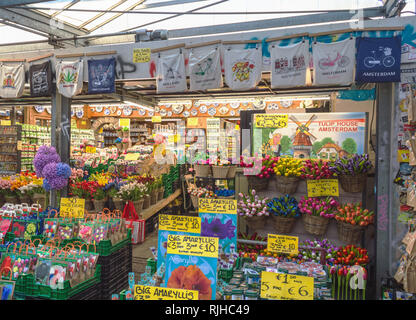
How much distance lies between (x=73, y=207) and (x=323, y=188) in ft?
9.40

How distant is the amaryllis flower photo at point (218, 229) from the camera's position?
9.38 feet

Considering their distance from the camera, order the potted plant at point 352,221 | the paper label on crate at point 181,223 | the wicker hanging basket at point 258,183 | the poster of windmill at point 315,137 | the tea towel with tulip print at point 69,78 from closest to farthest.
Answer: the paper label on crate at point 181,223, the potted plant at point 352,221, the wicker hanging basket at point 258,183, the tea towel with tulip print at point 69,78, the poster of windmill at point 315,137

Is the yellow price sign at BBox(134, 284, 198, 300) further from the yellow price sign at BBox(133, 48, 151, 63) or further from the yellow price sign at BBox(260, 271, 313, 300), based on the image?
the yellow price sign at BBox(133, 48, 151, 63)

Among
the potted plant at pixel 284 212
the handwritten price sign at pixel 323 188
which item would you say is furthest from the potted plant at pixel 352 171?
the potted plant at pixel 284 212

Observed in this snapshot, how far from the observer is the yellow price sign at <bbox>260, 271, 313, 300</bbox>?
182cm

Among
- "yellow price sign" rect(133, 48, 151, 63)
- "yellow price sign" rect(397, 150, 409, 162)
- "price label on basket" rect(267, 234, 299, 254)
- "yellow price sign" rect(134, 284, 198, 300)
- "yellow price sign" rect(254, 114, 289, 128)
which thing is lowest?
"yellow price sign" rect(134, 284, 198, 300)

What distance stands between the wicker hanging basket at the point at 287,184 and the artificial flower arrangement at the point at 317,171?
0.11 m

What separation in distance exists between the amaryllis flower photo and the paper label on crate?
455mm

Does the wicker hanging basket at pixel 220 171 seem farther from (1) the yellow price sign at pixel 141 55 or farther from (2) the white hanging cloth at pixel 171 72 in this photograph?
(1) the yellow price sign at pixel 141 55

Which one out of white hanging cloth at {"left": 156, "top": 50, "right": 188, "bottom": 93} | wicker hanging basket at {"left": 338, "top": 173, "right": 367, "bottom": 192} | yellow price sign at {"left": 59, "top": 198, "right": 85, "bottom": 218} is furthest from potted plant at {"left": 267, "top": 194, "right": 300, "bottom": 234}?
yellow price sign at {"left": 59, "top": 198, "right": 85, "bottom": 218}

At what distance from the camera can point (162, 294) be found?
1.87 m

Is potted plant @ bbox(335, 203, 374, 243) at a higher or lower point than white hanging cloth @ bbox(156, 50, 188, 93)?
lower

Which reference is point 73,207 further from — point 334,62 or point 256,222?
point 334,62
